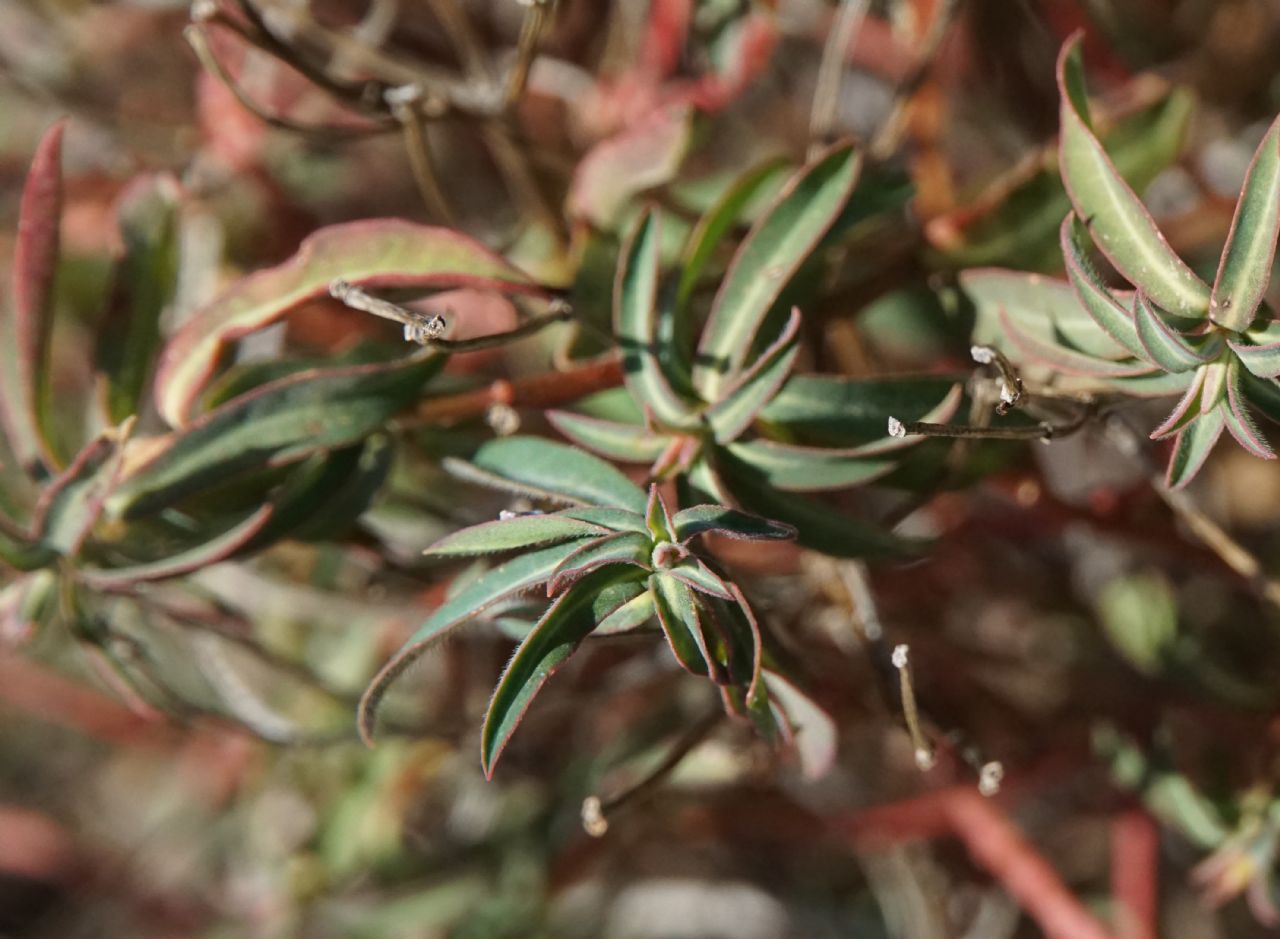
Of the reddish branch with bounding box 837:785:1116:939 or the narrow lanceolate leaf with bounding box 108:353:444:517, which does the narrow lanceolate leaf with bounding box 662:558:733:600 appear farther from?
the reddish branch with bounding box 837:785:1116:939

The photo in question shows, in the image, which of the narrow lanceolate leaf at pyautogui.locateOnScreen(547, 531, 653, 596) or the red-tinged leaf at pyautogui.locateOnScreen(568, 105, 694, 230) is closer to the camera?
the narrow lanceolate leaf at pyautogui.locateOnScreen(547, 531, 653, 596)

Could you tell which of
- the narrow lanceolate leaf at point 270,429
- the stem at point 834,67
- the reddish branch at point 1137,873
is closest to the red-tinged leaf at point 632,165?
the stem at point 834,67

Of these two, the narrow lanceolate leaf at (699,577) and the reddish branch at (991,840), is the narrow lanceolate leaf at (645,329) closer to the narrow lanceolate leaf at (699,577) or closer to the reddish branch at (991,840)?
the narrow lanceolate leaf at (699,577)

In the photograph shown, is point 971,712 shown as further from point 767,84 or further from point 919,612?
point 767,84

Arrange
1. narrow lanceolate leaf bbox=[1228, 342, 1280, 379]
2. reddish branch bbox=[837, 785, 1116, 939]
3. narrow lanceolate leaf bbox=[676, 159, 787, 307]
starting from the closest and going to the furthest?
narrow lanceolate leaf bbox=[1228, 342, 1280, 379]
narrow lanceolate leaf bbox=[676, 159, 787, 307]
reddish branch bbox=[837, 785, 1116, 939]

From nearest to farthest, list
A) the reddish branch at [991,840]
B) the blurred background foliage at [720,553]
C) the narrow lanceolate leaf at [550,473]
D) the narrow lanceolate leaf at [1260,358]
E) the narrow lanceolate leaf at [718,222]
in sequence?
the narrow lanceolate leaf at [1260,358] < the narrow lanceolate leaf at [550,473] < the narrow lanceolate leaf at [718,222] < the blurred background foliage at [720,553] < the reddish branch at [991,840]

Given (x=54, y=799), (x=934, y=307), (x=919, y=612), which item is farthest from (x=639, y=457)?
(x=54, y=799)

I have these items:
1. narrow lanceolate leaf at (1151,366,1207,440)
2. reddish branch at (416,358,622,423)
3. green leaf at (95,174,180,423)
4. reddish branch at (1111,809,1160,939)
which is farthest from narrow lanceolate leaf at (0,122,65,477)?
reddish branch at (1111,809,1160,939)
